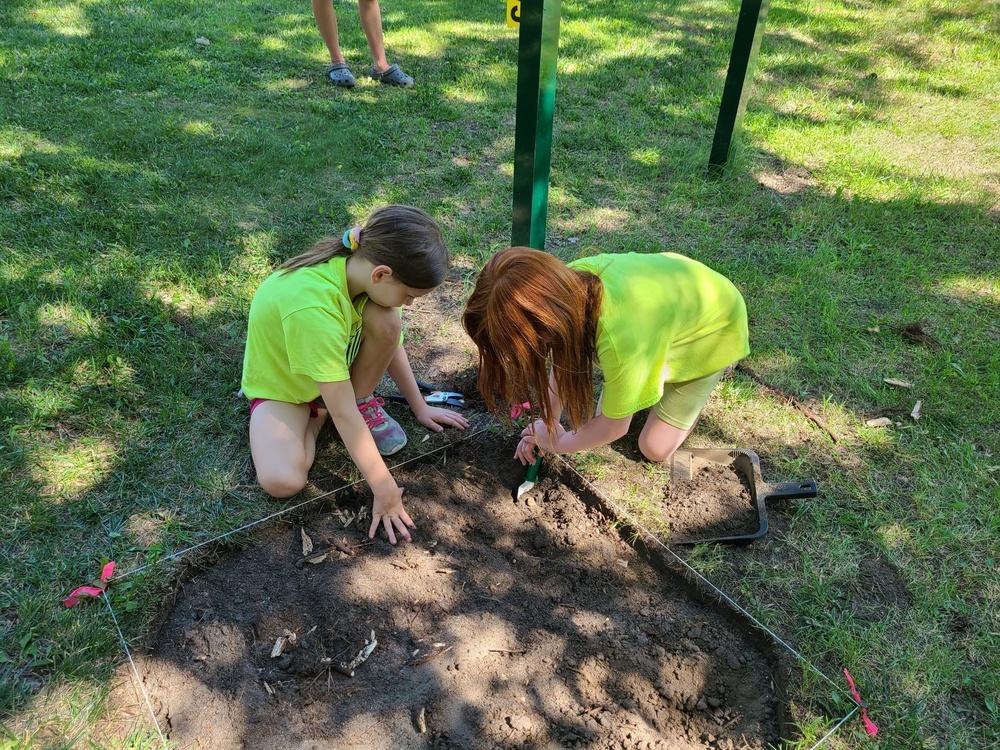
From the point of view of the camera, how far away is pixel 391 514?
7.43 feet

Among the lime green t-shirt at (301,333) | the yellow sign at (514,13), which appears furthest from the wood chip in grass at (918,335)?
the lime green t-shirt at (301,333)

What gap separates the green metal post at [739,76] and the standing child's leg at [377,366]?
2.86m

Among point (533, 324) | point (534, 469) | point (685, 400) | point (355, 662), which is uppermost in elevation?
point (533, 324)

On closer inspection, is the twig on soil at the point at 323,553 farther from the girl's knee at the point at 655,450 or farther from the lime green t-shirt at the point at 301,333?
the girl's knee at the point at 655,450

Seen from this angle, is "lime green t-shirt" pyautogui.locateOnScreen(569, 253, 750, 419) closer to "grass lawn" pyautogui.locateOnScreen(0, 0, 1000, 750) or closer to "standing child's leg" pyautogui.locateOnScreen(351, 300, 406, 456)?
"grass lawn" pyautogui.locateOnScreen(0, 0, 1000, 750)

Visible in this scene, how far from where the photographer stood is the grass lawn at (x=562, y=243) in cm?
209

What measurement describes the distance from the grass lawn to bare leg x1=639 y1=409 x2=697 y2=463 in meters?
0.31

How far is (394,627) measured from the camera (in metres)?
2.05

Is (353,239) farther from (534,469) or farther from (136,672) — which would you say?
(136,672)

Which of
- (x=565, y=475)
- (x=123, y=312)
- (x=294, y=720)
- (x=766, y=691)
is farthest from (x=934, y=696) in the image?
(x=123, y=312)

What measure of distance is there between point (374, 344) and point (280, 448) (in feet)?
1.66

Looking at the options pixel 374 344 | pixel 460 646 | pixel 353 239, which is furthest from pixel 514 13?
pixel 460 646

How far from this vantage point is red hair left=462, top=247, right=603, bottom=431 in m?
1.76

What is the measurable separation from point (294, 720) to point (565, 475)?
123cm
